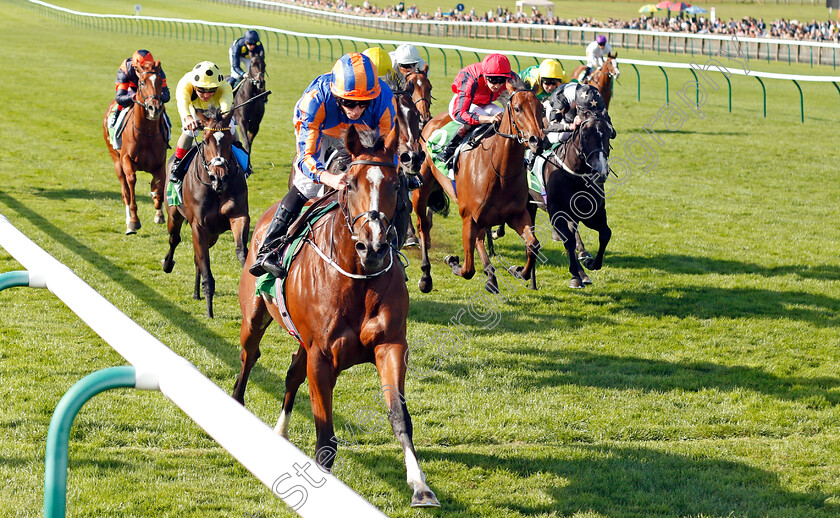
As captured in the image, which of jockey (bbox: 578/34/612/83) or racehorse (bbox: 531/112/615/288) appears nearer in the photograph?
racehorse (bbox: 531/112/615/288)

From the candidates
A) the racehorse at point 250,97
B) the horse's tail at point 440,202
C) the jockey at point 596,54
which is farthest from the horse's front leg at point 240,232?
the jockey at point 596,54

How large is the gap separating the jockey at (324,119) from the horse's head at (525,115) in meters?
2.49

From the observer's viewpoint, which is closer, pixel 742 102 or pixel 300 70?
pixel 742 102

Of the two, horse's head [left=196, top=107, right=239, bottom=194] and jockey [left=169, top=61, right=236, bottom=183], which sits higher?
jockey [left=169, top=61, right=236, bottom=183]

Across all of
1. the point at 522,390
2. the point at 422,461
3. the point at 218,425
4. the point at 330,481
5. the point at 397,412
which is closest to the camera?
the point at 330,481

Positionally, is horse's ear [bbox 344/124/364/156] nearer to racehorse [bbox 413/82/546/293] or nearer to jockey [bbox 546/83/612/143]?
racehorse [bbox 413/82/546/293]

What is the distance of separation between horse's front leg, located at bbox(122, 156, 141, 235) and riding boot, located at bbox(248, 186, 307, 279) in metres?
6.31

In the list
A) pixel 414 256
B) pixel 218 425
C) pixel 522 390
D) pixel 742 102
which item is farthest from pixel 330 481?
pixel 742 102

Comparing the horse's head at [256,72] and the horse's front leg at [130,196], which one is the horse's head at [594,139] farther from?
the horse's head at [256,72]

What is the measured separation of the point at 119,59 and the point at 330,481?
34463 mm

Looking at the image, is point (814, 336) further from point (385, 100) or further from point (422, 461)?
point (385, 100)

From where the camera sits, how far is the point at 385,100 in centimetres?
480

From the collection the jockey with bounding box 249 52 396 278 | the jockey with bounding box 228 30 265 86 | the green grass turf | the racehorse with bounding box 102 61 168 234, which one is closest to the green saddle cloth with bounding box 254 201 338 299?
the jockey with bounding box 249 52 396 278

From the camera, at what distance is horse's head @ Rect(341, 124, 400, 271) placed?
379 centimetres
